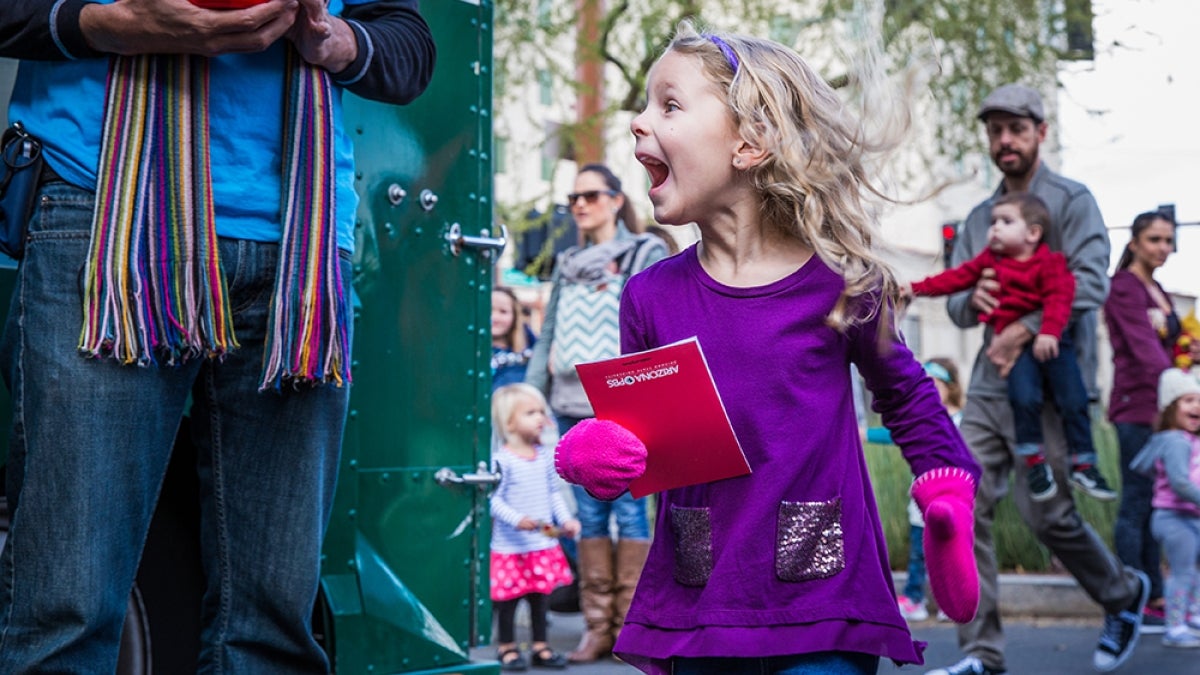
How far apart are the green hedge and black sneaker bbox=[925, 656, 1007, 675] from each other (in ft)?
9.63

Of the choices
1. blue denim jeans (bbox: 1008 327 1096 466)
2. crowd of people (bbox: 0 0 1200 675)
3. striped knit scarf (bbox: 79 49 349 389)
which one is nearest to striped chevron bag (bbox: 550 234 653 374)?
blue denim jeans (bbox: 1008 327 1096 466)

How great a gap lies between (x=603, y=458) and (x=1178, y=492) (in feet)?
18.0

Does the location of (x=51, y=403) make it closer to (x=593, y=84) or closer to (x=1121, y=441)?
(x=1121, y=441)

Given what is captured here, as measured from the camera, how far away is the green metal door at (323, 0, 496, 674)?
11.8ft

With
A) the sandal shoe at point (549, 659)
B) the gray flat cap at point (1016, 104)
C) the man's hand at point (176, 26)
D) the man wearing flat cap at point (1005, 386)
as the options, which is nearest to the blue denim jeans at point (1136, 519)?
the man wearing flat cap at point (1005, 386)

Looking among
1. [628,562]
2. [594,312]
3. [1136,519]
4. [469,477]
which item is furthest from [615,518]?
[469,477]

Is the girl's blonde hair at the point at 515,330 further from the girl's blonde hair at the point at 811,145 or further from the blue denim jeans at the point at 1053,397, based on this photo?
the girl's blonde hair at the point at 811,145

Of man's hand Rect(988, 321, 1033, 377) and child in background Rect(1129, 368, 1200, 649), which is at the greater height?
man's hand Rect(988, 321, 1033, 377)

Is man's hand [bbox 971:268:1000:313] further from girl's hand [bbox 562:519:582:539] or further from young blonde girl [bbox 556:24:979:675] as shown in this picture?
young blonde girl [bbox 556:24:979:675]

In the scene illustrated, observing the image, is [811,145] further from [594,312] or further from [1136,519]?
[1136,519]

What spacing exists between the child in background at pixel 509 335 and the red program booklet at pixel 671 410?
6.03 metres

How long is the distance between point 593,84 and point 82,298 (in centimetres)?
1299

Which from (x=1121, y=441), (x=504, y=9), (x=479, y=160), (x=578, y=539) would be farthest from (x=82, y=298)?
(x=504, y=9)

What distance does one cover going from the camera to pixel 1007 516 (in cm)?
924
